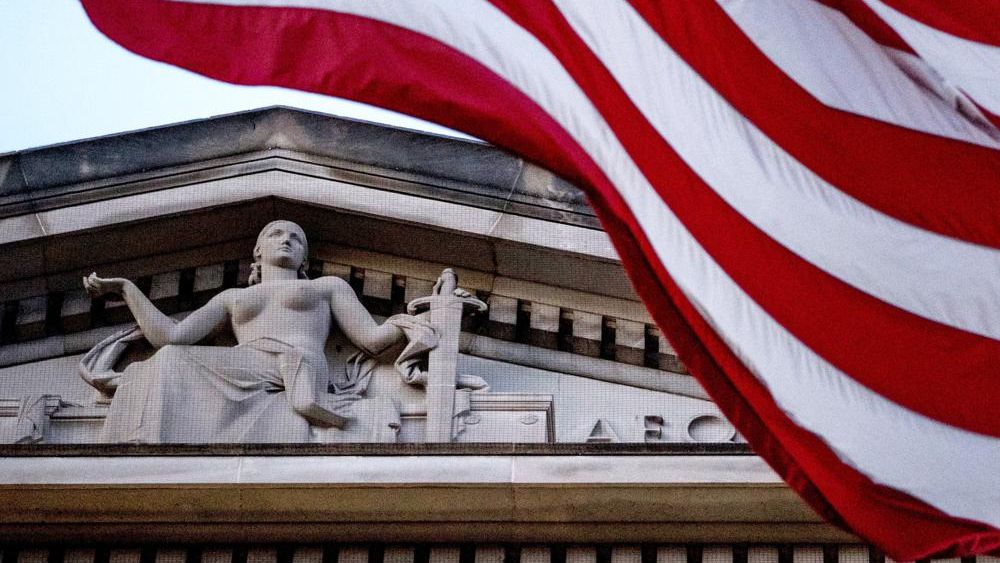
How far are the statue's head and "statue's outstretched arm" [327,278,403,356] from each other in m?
0.32

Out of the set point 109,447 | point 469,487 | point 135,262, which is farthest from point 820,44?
point 135,262

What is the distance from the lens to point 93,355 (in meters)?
17.2

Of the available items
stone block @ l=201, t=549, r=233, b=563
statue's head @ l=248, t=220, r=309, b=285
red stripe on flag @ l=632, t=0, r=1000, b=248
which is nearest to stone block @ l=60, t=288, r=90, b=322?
statue's head @ l=248, t=220, r=309, b=285

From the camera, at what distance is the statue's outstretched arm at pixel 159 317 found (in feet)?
55.8

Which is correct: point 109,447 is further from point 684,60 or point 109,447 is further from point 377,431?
point 684,60

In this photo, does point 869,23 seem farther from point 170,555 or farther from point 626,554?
point 170,555

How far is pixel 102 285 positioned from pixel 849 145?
6305 mm

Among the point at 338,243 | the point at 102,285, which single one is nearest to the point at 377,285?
the point at 338,243

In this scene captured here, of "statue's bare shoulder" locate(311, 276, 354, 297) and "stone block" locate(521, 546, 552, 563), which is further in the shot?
"statue's bare shoulder" locate(311, 276, 354, 297)

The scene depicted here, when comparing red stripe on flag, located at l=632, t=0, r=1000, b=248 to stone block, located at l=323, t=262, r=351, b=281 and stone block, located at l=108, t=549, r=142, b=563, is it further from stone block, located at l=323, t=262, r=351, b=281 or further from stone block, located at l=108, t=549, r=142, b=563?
stone block, located at l=323, t=262, r=351, b=281

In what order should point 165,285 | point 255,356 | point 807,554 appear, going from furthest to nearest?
point 165,285, point 255,356, point 807,554

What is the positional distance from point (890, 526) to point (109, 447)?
5.74 metres

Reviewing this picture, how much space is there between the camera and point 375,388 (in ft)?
55.3

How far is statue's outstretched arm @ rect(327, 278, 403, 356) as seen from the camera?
55.7ft
